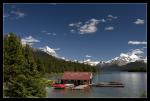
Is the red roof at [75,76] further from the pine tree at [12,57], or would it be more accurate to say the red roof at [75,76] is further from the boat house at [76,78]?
the pine tree at [12,57]

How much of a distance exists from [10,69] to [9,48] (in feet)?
4.79

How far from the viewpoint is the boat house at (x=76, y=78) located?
38.4m

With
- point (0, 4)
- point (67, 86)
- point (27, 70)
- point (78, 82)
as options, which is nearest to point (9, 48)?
point (27, 70)

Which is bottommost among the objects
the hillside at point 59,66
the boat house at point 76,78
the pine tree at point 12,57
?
the boat house at point 76,78

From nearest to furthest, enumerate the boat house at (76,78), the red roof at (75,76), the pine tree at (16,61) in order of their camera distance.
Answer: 1. the pine tree at (16,61)
2. the boat house at (76,78)
3. the red roof at (75,76)

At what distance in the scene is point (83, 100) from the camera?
4.08 meters

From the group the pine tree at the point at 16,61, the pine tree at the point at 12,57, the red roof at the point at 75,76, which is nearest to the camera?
the pine tree at the point at 16,61

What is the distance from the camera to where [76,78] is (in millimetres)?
38500

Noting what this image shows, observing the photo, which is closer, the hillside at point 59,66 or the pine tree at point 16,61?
the pine tree at point 16,61

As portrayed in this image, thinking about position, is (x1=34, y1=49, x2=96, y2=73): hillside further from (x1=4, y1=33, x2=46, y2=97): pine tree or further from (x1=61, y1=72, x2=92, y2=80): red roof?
(x1=4, y1=33, x2=46, y2=97): pine tree

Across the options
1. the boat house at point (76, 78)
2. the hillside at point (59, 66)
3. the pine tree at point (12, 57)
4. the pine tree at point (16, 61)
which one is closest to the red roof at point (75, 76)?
the boat house at point (76, 78)

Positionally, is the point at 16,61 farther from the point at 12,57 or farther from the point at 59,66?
the point at 59,66

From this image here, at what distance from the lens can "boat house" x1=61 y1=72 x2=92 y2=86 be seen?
126 ft

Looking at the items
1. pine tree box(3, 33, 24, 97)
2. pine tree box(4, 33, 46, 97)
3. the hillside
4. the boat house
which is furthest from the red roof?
pine tree box(3, 33, 24, 97)
